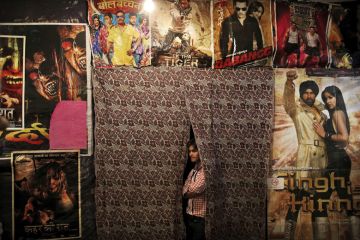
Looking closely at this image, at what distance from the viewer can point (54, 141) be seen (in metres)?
3.08

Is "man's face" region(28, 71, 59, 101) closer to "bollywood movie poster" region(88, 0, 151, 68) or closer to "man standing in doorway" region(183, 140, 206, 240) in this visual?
"bollywood movie poster" region(88, 0, 151, 68)

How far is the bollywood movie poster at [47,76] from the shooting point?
3047 mm

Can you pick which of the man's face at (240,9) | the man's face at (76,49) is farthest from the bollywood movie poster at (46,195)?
the man's face at (240,9)

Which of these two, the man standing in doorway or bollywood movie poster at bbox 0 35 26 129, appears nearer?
bollywood movie poster at bbox 0 35 26 129

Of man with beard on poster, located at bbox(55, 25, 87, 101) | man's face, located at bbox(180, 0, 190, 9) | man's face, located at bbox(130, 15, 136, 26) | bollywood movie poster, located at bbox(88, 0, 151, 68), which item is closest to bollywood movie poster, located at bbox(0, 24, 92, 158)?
man with beard on poster, located at bbox(55, 25, 87, 101)

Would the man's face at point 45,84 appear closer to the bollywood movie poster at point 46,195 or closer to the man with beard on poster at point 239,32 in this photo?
the bollywood movie poster at point 46,195

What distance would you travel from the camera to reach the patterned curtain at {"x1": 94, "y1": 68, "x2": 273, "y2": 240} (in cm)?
307

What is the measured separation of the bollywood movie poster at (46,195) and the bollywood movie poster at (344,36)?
2805 mm

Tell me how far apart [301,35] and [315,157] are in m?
1.26

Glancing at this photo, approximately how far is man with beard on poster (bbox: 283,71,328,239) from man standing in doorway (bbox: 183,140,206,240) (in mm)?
908

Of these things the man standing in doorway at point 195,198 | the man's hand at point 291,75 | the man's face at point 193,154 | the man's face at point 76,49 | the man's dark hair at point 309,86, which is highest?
the man's face at point 76,49

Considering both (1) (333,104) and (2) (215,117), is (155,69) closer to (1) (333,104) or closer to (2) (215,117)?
(2) (215,117)

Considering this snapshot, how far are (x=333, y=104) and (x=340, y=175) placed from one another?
0.73 meters

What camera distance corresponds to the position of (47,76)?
121 inches
